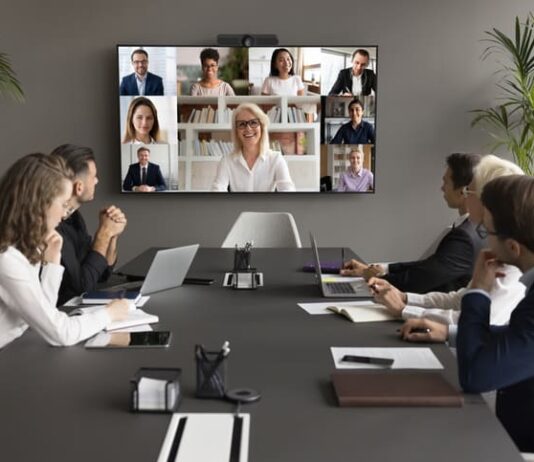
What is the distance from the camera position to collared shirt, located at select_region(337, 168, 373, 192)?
18.3 feet

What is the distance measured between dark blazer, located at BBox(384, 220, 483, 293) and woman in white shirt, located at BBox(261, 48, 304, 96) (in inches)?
104

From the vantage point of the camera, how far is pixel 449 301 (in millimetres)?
2719

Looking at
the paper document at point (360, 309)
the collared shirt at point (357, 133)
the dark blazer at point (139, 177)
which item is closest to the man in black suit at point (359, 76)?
the collared shirt at point (357, 133)

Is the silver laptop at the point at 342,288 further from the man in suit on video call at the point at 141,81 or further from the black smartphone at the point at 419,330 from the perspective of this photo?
the man in suit on video call at the point at 141,81

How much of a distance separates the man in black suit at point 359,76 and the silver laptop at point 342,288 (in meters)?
2.71

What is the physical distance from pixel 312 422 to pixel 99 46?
4.61m

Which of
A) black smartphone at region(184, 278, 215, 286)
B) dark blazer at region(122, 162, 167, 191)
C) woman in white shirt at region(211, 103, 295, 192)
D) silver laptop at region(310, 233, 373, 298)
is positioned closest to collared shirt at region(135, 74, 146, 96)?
dark blazer at region(122, 162, 167, 191)

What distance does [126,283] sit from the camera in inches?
127

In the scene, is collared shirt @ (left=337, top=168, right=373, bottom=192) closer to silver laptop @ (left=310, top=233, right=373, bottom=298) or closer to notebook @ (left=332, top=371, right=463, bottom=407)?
silver laptop @ (left=310, top=233, right=373, bottom=298)

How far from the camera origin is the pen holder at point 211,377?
164cm

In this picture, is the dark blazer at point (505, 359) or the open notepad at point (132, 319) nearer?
the dark blazer at point (505, 359)

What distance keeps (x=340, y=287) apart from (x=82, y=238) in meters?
1.35

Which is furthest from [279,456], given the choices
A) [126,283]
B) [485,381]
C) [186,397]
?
[126,283]

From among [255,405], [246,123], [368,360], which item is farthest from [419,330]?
[246,123]
